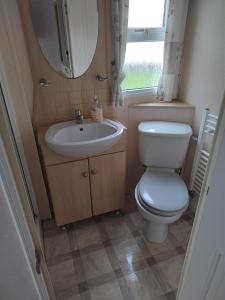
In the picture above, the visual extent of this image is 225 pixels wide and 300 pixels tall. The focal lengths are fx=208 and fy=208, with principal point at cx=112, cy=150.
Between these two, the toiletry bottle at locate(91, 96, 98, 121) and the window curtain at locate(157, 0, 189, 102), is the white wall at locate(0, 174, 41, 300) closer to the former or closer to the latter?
the toiletry bottle at locate(91, 96, 98, 121)

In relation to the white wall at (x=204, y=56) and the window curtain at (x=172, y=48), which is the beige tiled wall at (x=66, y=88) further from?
the white wall at (x=204, y=56)

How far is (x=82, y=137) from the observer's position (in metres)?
1.64

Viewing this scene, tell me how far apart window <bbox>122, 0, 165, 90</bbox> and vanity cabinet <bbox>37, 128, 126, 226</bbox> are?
62cm

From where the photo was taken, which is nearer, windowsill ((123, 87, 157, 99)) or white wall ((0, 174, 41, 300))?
white wall ((0, 174, 41, 300))

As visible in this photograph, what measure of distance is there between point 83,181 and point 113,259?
622 mm

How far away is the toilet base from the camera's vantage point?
161 centimetres

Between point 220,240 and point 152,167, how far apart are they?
43.7 inches

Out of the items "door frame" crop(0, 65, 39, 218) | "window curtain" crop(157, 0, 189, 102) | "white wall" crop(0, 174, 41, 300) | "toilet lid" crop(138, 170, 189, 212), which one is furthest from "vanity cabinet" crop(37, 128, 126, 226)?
"white wall" crop(0, 174, 41, 300)

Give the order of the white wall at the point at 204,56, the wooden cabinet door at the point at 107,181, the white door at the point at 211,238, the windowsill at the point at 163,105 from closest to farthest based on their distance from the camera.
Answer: the white door at the point at 211,238 < the white wall at the point at 204,56 < the wooden cabinet door at the point at 107,181 < the windowsill at the point at 163,105

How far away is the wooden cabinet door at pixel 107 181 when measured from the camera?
1.56 metres

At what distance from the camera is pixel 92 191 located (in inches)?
65.0

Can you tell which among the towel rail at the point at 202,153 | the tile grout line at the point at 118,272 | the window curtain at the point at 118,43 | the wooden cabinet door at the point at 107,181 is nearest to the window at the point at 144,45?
the window curtain at the point at 118,43

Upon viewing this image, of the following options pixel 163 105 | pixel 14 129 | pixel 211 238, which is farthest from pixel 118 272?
pixel 163 105

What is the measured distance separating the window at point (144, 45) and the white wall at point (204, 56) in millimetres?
226
